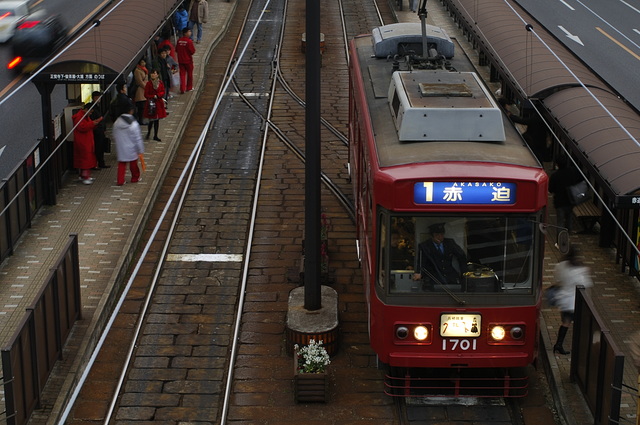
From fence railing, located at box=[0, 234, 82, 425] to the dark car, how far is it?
16347 millimetres

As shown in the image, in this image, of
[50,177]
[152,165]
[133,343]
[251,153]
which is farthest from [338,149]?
[133,343]

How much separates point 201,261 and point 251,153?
548 centimetres

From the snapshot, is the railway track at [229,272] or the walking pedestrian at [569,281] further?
the walking pedestrian at [569,281]

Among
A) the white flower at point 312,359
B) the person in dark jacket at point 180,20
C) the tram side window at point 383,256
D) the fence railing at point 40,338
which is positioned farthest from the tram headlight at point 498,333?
the person in dark jacket at point 180,20

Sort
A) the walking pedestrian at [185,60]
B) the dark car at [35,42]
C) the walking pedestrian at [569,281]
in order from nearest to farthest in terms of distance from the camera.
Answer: the walking pedestrian at [569,281] < the walking pedestrian at [185,60] < the dark car at [35,42]

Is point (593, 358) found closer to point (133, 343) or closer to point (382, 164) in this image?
point (382, 164)

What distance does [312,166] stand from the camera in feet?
44.3

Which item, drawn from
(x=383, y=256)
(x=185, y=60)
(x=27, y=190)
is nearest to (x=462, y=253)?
(x=383, y=256)

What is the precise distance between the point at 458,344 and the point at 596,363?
145 cm

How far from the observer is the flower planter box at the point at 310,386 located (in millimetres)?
12266

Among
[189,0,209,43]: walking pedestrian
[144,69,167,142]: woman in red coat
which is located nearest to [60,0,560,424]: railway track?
[144,69,167,142]: woman in red coat

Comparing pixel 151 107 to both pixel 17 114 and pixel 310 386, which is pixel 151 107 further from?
pixel 310 386

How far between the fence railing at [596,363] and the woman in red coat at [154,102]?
11.3 meters

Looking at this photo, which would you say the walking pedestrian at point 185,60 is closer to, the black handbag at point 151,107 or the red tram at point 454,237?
the black handbag at point 151,107
